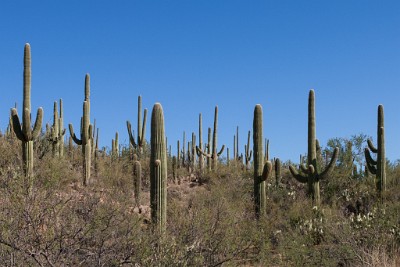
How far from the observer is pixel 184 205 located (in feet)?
61.1

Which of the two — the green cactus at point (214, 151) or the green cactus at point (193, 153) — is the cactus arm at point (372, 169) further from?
the green cactus at point (193, 153)

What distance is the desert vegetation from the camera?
963cm

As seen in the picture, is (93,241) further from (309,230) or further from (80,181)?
(80,181)

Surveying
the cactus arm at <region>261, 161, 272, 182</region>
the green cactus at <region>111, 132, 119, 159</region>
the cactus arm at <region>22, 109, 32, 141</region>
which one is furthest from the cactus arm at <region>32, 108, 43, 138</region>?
→ the green cactus at <region>111, 132, 119, 159</region>

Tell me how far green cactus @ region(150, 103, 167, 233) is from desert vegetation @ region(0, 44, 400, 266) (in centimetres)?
2

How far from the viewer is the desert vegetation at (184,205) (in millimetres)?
9633

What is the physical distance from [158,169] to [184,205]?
5507 mm

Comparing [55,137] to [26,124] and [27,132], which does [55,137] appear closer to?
[27,132]

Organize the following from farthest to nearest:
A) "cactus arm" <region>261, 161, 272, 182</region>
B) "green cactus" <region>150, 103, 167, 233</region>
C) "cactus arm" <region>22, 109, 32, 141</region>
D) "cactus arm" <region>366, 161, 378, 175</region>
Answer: "cactus arm" <region>366, 161, 378, 175</region> < "cactus arm" <region>261, 161, 272, 182</region> < "cactus arm" <region>22, 109, 32, 141</region> < "green cactus" <region>150, 103, 167, 233</region>

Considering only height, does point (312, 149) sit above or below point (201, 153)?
below

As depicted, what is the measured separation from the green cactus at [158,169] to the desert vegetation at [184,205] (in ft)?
0.08

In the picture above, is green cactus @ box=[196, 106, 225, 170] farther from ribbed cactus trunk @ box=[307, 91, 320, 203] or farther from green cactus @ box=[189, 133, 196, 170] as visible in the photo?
ribbed cactus trunk @ box=[307, 91, 320, 203]

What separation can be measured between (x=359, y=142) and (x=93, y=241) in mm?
15998

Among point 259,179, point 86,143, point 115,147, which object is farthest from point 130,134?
point 259,179
